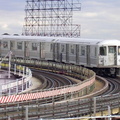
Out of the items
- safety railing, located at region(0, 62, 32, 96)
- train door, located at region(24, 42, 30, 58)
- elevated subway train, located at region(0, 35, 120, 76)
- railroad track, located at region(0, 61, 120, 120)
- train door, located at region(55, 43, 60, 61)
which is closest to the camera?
railroad track, located at region(0, 61, 120, 120)

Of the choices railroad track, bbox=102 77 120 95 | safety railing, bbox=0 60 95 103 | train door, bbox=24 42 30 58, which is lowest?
railroad track, bbox=102 77 120 95

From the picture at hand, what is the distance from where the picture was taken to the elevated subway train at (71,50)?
35384mm

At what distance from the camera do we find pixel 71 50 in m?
39.5

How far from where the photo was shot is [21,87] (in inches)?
1061

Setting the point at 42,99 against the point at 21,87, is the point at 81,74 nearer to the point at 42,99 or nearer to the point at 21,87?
the point at 21,87

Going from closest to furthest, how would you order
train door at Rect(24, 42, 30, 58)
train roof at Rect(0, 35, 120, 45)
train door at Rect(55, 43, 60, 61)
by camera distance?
1. train roof at Rect(0, 35, 120, 45)
2. train door at Rect(55, 43, 60, 61)
3. train door at Rect(24, 42, 30, 58)

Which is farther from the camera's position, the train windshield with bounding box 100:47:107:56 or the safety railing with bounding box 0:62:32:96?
the train windshield with bounding box 100:47:107:56

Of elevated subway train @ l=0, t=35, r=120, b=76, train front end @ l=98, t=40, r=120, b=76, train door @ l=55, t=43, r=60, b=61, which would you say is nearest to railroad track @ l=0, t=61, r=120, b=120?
train front end @ l=98, t=40, r=120, b=76

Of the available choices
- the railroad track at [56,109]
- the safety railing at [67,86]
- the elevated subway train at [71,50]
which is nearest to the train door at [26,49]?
the elevated subway train at [71,50]

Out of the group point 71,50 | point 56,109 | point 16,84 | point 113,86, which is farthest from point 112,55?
point 56,109

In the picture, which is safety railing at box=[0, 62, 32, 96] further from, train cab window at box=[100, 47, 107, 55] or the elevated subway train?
train cab window at box=[100, 47, 107, 55]

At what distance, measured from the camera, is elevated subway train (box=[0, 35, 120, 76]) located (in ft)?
116

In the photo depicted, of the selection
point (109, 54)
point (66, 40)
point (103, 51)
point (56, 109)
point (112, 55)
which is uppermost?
point (66, 40)

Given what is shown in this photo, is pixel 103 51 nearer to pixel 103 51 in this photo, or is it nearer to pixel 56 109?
pixel 103 51
